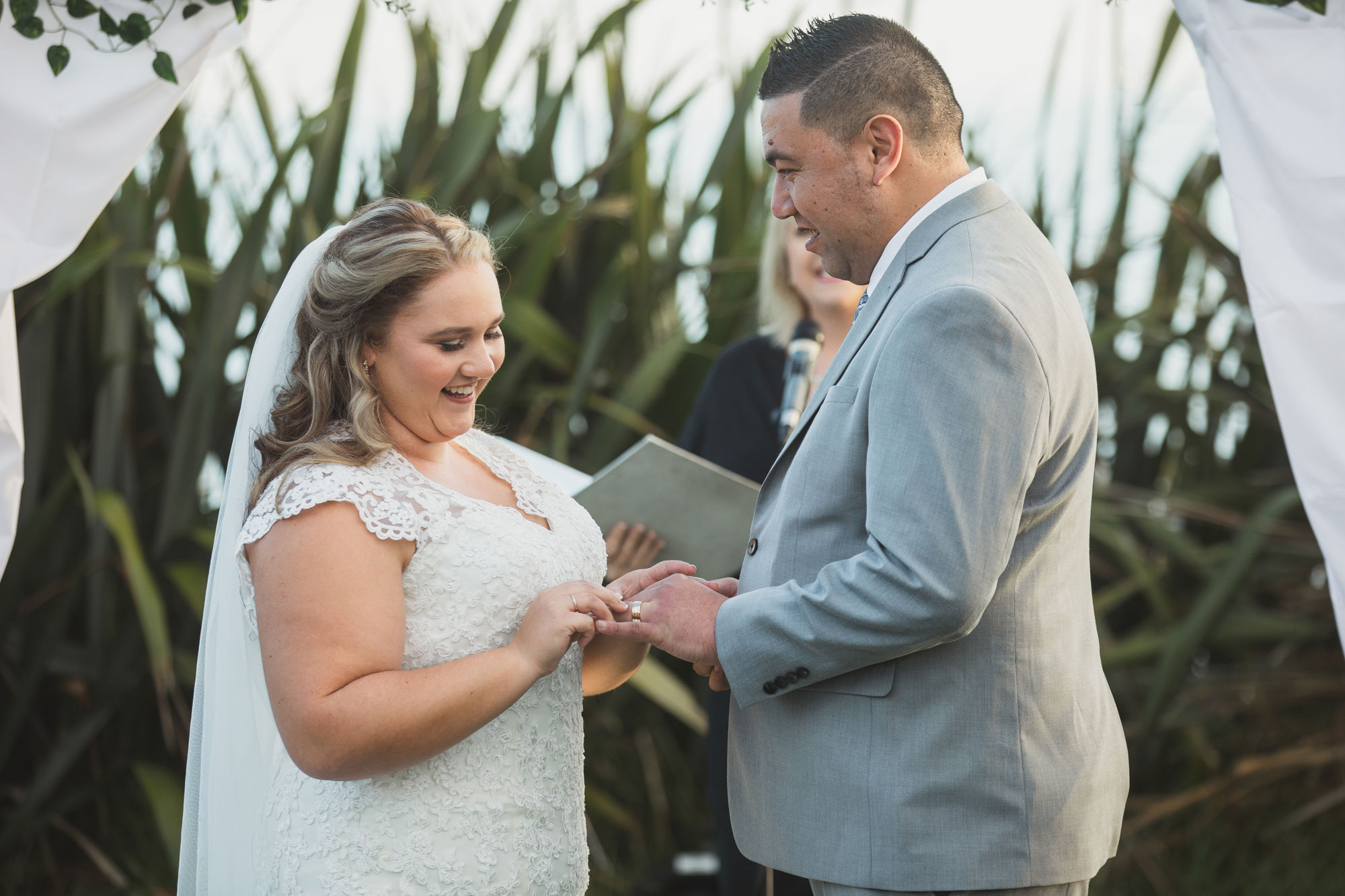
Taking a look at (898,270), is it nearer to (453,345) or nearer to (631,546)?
(453,345)

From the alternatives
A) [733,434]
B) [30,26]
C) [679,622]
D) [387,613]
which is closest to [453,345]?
[387,613]

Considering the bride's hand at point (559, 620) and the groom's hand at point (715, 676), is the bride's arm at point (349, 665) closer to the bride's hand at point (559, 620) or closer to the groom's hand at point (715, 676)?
the bride's hand at point (559, 620)

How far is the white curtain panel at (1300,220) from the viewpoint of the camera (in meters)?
1.96

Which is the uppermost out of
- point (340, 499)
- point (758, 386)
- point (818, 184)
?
point (818, 184)

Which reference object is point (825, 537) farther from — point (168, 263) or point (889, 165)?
point (168, 263)

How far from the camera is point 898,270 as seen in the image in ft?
5.84

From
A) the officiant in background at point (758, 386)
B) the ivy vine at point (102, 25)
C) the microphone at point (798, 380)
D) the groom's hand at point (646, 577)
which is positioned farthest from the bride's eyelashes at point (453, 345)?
the officiant in background at point (758, 386)

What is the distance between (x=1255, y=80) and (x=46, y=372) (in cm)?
321

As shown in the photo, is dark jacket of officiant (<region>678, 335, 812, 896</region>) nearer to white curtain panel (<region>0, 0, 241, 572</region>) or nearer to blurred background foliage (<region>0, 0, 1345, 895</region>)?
blurred background foliage (<region>0, 0, 1345, 895</region>)

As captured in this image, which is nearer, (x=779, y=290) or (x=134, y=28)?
(x=134, y=28)

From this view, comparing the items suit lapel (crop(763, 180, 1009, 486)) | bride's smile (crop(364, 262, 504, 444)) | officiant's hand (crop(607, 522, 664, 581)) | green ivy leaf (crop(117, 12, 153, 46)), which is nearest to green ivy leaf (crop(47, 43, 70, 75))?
green ivy leaf (crop(117, 12, 153, 46))

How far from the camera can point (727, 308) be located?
13.4 ft

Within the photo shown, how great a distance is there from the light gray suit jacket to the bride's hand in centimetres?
21

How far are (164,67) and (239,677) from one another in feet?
3.64
